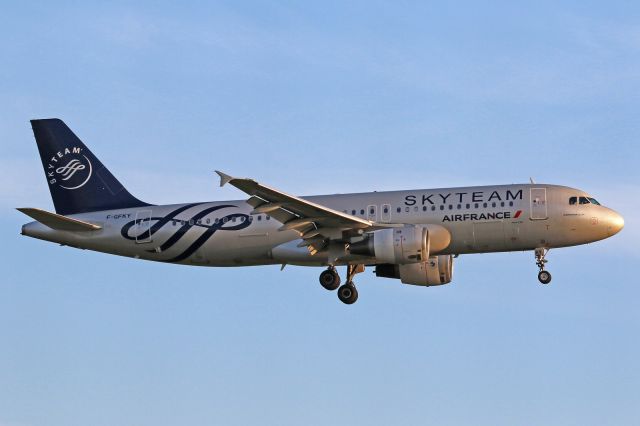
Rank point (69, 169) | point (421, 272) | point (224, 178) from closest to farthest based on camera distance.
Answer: point (224, 178), point (421, 272), point (69, 169)

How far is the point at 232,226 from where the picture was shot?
55.8 meters

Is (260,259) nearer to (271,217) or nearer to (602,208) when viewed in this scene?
(271,217)

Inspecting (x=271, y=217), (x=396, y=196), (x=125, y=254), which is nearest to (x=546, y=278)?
(x=396, y=196)

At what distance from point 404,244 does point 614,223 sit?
8.56m

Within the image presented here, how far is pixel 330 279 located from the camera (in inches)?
2181

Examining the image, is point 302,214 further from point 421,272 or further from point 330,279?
point 421,272

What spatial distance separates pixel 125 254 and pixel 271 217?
7222mm

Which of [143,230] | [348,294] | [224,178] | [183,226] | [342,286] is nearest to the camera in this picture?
[224,178]

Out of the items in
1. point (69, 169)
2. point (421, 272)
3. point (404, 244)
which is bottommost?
point (421, 272)

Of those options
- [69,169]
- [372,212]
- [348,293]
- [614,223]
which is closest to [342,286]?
[348,293]

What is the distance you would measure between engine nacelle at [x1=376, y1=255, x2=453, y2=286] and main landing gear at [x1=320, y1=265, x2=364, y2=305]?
1943 mm

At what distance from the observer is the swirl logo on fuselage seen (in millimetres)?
55969

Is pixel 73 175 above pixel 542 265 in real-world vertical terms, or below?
above

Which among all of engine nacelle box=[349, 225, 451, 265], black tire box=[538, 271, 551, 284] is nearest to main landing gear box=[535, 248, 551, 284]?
black tire box=[538, 271, 551, 284]
